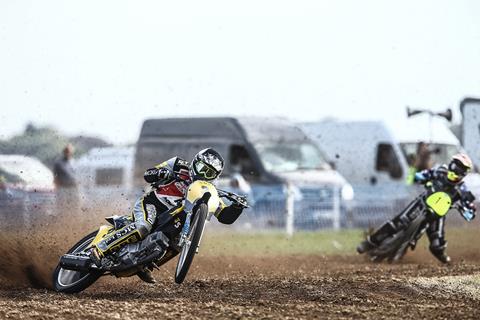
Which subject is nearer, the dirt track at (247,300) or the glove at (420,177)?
the dirt track at (247,300)

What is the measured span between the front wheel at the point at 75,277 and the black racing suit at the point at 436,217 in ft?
23.3

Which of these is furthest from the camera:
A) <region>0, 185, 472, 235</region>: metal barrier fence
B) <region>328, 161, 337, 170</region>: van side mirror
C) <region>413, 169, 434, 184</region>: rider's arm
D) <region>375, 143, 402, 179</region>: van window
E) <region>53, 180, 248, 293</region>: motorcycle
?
<region>375, 143, 402, 179</region>: van window

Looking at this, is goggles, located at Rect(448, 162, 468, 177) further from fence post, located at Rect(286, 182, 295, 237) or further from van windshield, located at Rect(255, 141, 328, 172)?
van windshield, located at Rect(255, 141, 328, 172)

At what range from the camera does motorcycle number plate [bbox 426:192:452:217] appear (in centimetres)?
1703

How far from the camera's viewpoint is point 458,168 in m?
16.8

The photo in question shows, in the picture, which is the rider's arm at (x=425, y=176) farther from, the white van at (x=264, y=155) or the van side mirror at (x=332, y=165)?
the van side mirror at (x=332, y=165)

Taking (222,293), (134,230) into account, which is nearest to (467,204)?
(222,293)

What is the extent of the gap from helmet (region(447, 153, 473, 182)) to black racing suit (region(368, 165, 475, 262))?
9 cm

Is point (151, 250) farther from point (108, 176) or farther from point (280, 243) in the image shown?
point (108, 176)

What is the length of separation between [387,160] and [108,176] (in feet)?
26.9

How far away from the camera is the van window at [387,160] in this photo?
28.4 metres

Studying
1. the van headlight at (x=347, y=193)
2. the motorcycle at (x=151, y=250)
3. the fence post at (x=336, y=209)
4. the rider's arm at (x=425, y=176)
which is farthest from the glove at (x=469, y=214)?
the van headlight at (x=347, y=193)

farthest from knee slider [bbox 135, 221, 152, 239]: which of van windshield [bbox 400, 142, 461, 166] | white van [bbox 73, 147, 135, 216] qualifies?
van windshield [bbox 400, 142, 461, 166]

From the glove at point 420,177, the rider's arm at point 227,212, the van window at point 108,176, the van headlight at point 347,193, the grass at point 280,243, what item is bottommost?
the grass at point 280,243
